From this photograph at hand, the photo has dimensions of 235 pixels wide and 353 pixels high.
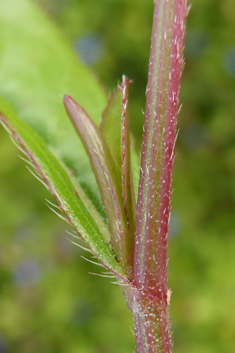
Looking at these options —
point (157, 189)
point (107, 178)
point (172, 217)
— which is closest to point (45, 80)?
point (107, 178)

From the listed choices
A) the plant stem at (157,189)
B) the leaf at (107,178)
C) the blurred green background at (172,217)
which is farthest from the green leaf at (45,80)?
the blurred green background at (172,217)

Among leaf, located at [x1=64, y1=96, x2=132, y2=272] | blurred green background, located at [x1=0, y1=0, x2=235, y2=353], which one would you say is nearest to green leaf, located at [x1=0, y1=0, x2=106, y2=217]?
leaf, located at [x1=64, y1=96, x2=132, y2=272]

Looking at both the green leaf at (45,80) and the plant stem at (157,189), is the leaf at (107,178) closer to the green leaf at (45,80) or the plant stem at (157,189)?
the plant stem at (157,189)

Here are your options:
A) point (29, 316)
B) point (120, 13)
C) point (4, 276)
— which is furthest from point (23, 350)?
point (120, 13)

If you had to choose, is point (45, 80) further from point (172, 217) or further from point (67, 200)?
point (172, 217)

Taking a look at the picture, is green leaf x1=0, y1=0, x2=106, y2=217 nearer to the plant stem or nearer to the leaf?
the leaf

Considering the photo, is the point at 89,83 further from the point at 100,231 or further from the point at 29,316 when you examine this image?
the point at 29,316
